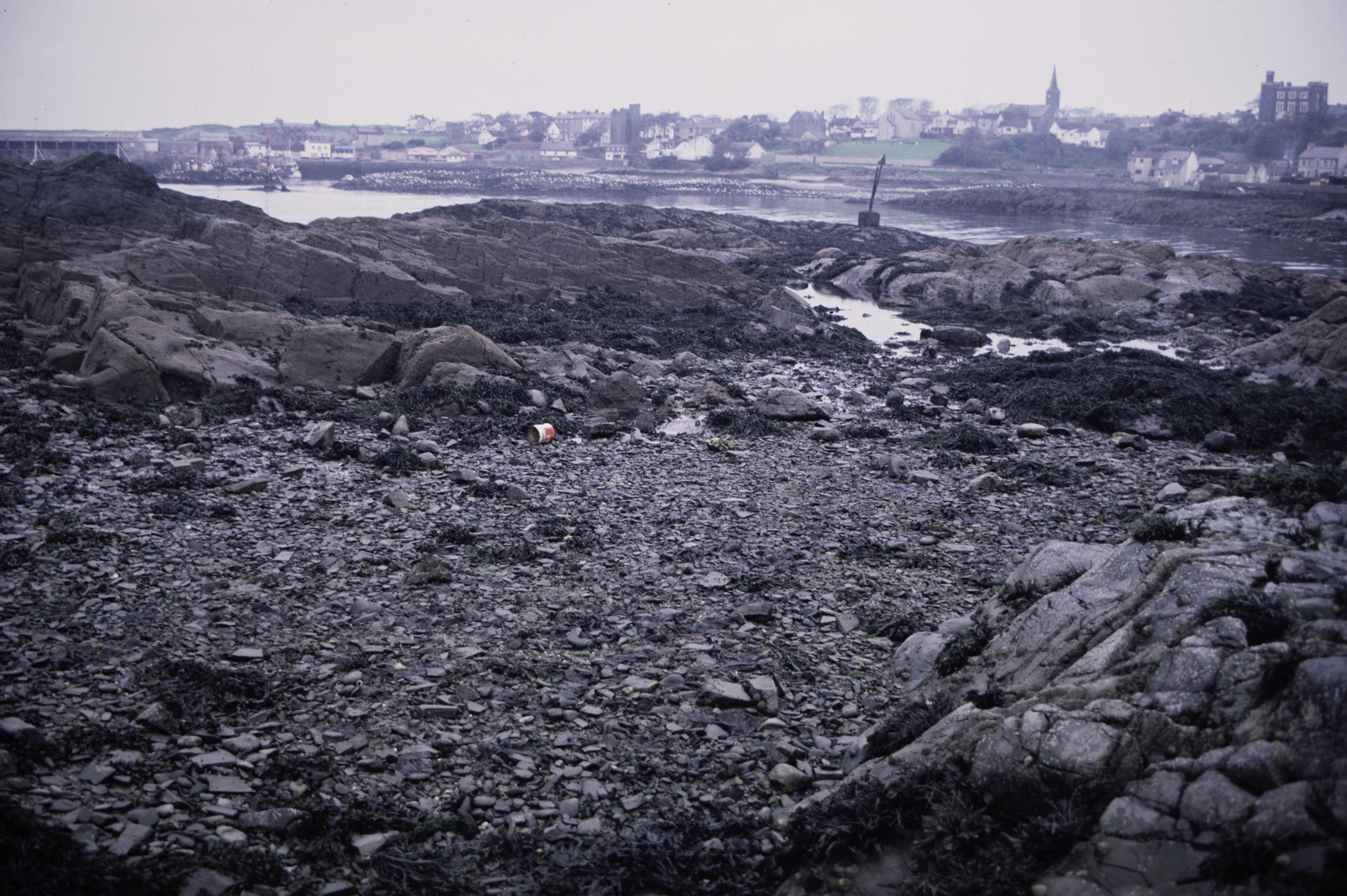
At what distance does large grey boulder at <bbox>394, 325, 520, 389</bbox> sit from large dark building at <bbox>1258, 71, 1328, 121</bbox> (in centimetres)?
10408

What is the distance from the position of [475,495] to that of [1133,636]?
7021mm

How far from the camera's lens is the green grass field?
122 meters

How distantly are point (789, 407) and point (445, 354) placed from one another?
5.95 metres

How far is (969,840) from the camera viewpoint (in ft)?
12.1

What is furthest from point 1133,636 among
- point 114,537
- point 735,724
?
point 114,537

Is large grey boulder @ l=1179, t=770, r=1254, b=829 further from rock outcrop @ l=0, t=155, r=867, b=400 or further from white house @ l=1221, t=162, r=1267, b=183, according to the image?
white house @ l=1221, t=162, r=1267, b=183

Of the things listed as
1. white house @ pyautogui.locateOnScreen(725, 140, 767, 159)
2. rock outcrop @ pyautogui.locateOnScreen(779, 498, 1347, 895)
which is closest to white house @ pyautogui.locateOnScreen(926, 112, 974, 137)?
white house @ pyautogui.locateOnScreen(725, 140, 767, 159)

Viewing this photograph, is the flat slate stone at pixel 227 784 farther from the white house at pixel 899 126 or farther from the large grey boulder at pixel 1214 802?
the white house at pixel 899 126

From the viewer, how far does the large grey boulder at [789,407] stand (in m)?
13.2

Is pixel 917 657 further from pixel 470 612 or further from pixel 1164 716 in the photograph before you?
pixel 470 612

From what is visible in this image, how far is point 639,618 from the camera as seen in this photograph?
695 centimetres

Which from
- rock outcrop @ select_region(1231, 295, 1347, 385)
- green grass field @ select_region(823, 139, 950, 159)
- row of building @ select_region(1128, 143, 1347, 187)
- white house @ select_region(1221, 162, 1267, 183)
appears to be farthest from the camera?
green grass field @ select_region(823, 139, 950, 159)

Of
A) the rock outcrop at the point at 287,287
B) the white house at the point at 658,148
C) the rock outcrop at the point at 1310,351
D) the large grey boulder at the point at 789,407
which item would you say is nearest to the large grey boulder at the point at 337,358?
the rock outcrop at the point at 287,287

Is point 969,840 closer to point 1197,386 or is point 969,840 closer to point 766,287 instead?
point 1197,386
